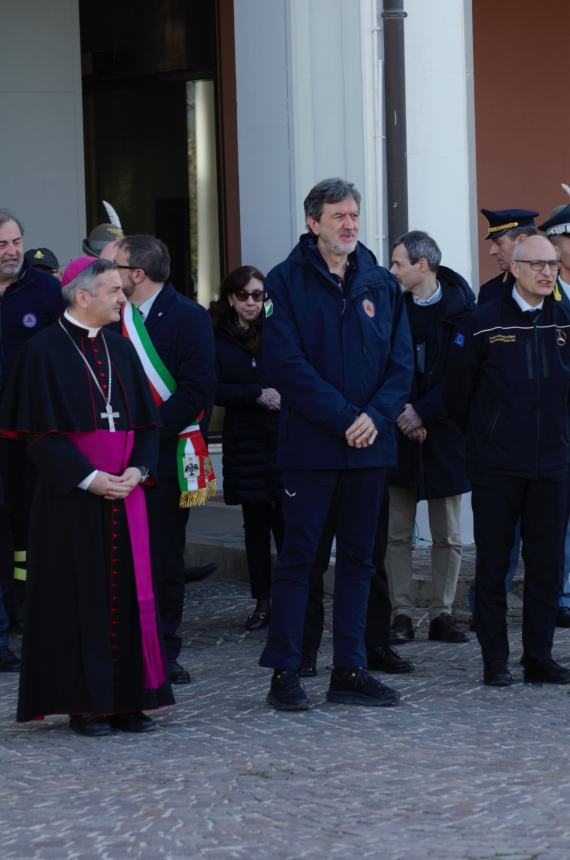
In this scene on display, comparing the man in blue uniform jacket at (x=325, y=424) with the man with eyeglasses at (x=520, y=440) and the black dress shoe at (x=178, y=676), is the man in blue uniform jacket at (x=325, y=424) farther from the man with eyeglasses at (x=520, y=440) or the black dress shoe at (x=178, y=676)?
the black dress shoe at (x=178, y=676)

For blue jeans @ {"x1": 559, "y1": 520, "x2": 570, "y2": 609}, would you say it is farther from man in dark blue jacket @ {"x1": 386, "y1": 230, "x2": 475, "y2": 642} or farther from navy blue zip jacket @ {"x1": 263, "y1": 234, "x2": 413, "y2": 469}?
navy blue zip jacket @ {"x1": 263, "y1": 234, "x2": 413, "y2": 469}

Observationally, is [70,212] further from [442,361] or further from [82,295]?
[82,295]

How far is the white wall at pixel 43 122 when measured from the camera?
1382cm

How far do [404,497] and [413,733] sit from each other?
233 cm

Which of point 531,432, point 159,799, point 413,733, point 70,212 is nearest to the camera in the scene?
point 159,799

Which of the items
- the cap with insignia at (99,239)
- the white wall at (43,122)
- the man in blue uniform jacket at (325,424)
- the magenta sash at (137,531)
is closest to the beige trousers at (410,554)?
the man in blue uniform jacket at (325,424)

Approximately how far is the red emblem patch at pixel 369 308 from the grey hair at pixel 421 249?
4.31 ft

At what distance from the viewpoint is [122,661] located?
689 cm

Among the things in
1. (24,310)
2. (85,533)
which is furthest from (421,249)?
(85,533)

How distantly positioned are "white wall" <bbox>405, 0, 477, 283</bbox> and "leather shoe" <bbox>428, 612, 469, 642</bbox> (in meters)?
3.16

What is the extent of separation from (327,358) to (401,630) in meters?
2.03

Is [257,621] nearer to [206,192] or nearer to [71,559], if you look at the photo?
[71,559]

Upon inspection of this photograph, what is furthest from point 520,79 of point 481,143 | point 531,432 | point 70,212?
point 531,432

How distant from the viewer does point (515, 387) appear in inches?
297
